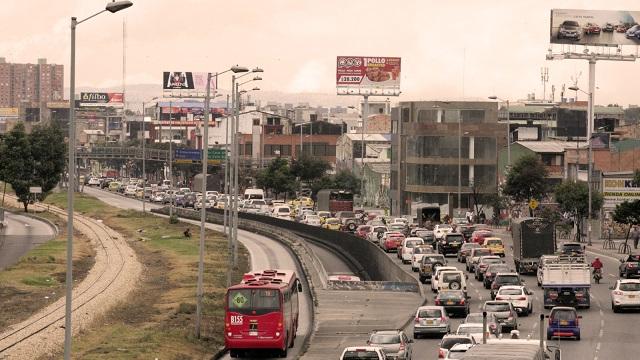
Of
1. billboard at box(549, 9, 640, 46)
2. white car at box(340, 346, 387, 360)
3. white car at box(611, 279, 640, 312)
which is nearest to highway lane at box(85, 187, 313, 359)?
white car at box(340, 346, 387, 360)

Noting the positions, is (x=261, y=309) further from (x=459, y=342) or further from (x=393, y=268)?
(x=393, y=268)

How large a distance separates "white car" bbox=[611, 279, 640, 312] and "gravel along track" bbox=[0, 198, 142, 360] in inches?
A: 851

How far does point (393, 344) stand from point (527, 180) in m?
90.9

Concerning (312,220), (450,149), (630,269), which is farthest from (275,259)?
(450,149)

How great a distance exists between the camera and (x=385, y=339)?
42969mm

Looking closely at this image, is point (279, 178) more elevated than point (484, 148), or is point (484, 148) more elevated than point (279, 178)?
point (484, 148)

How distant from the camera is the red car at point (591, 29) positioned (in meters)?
156

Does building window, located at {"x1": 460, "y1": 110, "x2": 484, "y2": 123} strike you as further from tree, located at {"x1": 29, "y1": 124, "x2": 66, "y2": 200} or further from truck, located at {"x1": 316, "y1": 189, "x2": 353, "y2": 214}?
tree, located at {"x1": 29, "y1": 124, "x2": 66, "y2": 200}

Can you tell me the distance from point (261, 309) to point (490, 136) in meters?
113

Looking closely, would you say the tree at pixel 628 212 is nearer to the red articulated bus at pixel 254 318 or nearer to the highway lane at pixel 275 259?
the highway lane at pixel 275 259

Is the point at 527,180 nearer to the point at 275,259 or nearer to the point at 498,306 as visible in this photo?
the point at 275,259

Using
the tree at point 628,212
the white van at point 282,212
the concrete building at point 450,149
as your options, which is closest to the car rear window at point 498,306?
the tree at point 628,212

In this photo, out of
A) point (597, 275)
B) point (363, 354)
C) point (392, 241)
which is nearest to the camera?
point (363, 354)

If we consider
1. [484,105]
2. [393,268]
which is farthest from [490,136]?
[393,268]
